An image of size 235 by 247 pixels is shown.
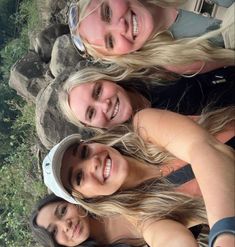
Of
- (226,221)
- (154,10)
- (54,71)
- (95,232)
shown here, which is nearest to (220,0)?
(154,10)

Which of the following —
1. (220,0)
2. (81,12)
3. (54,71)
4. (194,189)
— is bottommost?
(54,71)

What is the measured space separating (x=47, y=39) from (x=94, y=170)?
6.28 metres

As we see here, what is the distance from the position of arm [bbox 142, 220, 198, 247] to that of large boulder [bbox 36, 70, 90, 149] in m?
4.24

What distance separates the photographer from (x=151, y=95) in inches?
132

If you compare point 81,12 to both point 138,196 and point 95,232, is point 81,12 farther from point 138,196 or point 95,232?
point 95,232

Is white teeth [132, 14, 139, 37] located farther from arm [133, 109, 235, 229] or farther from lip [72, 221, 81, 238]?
lip [72, 221, 81, 238]

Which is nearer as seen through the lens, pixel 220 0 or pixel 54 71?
pixel 220 0

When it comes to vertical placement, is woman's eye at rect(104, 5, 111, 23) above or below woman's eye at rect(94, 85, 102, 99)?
above

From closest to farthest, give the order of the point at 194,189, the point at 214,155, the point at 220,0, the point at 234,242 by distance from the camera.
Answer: the point at 234,242
the point at 214,155
the point at 220,0
the point at 194,189

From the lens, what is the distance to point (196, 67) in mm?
3021

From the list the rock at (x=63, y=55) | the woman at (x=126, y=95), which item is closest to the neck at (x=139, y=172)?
the woman at (x=126, y=95)

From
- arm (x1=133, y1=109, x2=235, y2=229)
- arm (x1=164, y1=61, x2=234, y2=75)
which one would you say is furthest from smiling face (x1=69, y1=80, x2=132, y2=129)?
arm (x1=133, y1=109, x2=235, y2=229)

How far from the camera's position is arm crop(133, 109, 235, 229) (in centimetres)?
159

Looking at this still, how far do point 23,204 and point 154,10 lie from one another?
770 cm
